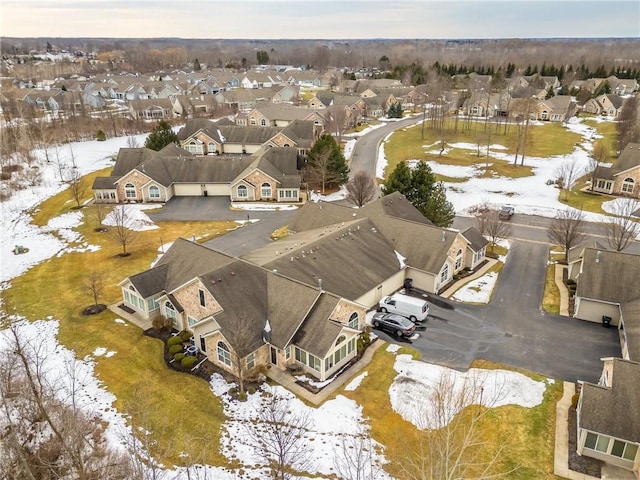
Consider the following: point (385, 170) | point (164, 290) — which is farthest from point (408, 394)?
point (385, 170)

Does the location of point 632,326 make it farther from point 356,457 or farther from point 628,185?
point 628,185

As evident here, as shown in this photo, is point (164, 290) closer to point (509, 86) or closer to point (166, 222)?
point (166, 222)

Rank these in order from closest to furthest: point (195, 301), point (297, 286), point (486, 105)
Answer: point (297, 286) < point (195, 301) < point (486, 105)

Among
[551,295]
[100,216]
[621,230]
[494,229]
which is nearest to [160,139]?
[100,216]

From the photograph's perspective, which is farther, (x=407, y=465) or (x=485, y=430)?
(x=485, y=430)

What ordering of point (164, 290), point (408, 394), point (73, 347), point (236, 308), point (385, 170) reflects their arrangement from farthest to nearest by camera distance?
1. point (385, 170)
2. point (164, 290)
3. point (73, 347)
4. point (236, 308)
5. point (408, 394)

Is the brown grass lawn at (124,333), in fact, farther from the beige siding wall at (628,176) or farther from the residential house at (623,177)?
the beige siding wall at (628,176)

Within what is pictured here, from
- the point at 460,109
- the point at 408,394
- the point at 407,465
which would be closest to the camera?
the point at 407,465
